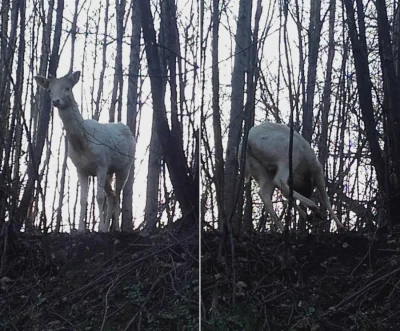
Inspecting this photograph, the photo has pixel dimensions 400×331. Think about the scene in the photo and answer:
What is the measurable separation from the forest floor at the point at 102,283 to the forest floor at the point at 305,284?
10 centimetres

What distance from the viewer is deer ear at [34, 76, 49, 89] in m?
3.76

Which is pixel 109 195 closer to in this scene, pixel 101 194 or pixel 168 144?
pixel 101 194

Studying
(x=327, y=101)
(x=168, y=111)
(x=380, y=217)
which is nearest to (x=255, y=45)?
(x=168, y=111)

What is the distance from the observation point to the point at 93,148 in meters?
3.92

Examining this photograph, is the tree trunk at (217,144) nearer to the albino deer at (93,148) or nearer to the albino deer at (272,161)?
the albino deer at (272,161)

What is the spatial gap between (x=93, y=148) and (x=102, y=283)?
1.03 m

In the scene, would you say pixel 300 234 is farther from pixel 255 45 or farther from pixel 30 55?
pixel 30 55

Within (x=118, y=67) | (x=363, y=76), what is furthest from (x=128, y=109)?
(x=363, y=76)

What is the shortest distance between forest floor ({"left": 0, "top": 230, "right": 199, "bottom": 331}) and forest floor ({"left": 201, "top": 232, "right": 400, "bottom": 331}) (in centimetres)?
10

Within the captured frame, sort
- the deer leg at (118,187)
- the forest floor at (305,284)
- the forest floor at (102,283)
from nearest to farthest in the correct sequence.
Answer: the forest floor at (305,284)
the forest floor at (102,283)
the deer leg at (118,187)

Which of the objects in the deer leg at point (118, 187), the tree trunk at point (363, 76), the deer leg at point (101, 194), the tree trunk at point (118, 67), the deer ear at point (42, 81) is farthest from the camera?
the tree trunk at point (118, 67)

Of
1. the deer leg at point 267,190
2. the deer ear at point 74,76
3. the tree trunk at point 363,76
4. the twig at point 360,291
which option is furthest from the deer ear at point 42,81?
the twig at point 360,291

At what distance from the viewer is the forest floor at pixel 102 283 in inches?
111

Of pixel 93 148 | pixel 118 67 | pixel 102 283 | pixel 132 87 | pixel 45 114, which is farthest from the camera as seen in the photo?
pixel 118 67
